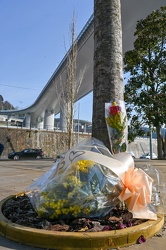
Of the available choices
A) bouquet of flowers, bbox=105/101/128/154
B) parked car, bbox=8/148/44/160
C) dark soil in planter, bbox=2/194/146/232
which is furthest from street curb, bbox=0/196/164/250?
parked car, bbox=8/148/44/160

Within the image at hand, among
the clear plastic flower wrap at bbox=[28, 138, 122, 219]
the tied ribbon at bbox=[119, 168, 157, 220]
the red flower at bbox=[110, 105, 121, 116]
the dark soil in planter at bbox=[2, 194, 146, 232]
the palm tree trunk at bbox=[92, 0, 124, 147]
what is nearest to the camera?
the dark soil in planter at bbox=[2, 194, 146, 232]

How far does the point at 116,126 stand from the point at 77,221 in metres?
1.49

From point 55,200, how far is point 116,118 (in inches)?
58.9

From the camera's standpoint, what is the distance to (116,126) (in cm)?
343

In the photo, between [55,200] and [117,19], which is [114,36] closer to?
[117,19]

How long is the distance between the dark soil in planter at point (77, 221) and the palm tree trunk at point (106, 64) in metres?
1.14

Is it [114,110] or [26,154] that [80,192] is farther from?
[26,154]

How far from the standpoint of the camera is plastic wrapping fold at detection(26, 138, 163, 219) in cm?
261

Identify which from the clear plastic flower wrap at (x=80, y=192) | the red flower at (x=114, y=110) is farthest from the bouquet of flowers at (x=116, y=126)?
the clear plastic flower wrap at (x=80, y=192)

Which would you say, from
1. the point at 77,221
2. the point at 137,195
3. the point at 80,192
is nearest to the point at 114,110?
the point at 137,195

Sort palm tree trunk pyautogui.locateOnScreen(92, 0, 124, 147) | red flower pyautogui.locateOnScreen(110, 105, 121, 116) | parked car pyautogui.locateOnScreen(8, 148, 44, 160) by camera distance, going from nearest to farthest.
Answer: red flower pyautogui.locateOnScreen(110, 105, 121, 116)
palm tree trunk pyautogui.locateOnScreen(92, 0, 124, 147)
parked car pyautogui.locateOnScreen(8, 148, 44, 160)

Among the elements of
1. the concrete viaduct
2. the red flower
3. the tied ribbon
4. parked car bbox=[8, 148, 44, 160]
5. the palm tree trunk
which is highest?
the concrete viaduct

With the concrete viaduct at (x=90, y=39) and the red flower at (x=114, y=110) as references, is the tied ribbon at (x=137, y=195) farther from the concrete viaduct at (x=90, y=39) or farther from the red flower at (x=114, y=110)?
the concrete viaduct at (x=90, y=39)

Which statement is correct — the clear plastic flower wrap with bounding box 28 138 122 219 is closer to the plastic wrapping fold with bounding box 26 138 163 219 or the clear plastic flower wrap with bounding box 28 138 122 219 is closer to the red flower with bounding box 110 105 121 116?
the plastic wrapping fold with bounding box 26 138 163 219
